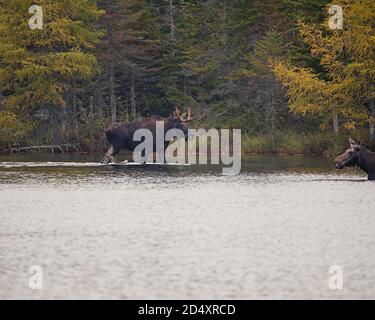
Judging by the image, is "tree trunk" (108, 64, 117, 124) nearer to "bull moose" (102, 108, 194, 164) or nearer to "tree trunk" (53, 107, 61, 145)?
"tree trunk" (53, 107, 61, 145)

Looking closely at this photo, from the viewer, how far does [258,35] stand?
61156 mm

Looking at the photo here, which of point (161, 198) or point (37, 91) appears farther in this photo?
point (37, 91)

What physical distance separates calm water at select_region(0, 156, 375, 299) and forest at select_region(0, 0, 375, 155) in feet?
55.1

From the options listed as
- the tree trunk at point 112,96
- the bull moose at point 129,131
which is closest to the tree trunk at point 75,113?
the tree trunk at point 112,96

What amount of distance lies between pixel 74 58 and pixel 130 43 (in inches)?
239

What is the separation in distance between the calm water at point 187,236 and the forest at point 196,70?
16.8 meters

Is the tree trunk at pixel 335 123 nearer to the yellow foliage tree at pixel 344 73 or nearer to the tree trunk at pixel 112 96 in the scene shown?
the yellow foliage tree at pixel 344 73

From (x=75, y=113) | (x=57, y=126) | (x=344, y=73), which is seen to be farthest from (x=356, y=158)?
(x=75, y=113)

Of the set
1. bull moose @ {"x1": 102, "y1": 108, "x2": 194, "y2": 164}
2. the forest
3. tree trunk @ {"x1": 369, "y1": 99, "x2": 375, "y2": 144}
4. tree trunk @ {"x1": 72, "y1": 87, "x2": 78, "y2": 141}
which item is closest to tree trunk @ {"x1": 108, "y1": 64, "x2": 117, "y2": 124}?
the forest

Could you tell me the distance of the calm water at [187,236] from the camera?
44.4 feet

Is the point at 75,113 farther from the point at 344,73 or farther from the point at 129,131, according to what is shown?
the point at 344,73

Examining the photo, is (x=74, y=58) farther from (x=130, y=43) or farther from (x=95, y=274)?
(x=95, y=274)

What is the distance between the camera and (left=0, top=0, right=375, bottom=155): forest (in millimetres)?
48438
